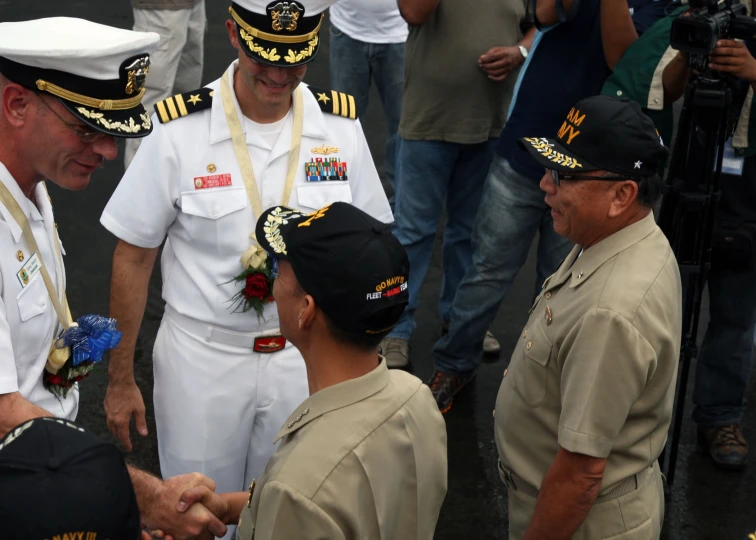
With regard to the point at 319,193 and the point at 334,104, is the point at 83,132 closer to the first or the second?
the point at 319,193

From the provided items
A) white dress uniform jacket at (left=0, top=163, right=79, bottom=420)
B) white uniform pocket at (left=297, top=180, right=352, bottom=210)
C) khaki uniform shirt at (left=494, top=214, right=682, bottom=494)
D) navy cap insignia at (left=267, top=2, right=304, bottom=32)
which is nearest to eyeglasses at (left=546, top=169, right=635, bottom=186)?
khaki uniform shirt at (left=494, top=214, right=682, bottom=494)

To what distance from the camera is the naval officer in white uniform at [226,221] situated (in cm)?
327

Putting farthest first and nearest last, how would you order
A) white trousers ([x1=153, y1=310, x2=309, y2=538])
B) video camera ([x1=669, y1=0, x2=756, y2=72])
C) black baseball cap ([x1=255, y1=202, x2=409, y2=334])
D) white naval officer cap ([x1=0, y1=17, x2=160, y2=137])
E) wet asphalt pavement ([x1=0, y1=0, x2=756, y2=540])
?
wet asphalt pavement ([x1=0, y1=0, x2=756, y2=540])
video camera ([x1=669, y1=0, x2=756, y2=72])
white trousers ([x1=153, y1=310, x2=309, y2=538])
white naval officer cap ([x1=0, y1=17, x2=160, y2=137])
black baseball cap ([x1=255, y1=202, x2=409, y2=334])

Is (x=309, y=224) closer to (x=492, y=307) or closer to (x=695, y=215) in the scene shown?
(x=695, y=215)

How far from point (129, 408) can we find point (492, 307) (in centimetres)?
194

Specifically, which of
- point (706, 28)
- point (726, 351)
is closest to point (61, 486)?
point (706, 28)

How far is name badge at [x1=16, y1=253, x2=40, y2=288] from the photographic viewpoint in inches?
106

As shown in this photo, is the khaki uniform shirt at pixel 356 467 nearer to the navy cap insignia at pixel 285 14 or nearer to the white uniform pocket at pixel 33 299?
the white uniform pocket at pixel 33 299

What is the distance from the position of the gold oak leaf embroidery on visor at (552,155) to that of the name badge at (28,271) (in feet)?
5.15

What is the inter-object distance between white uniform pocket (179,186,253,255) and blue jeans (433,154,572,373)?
1.63 meters

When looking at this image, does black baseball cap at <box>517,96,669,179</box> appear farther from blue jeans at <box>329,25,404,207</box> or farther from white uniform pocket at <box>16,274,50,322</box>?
blue jeans at <box>329,25,404,207</box>

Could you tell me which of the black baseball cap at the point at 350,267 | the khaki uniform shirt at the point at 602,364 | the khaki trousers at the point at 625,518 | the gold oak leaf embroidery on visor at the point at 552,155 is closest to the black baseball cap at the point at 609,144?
the gold oak leaf embroidery on visor at the point at 552,155

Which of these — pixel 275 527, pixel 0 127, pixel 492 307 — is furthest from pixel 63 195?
pixel 275 527

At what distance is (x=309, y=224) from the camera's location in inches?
93.7
